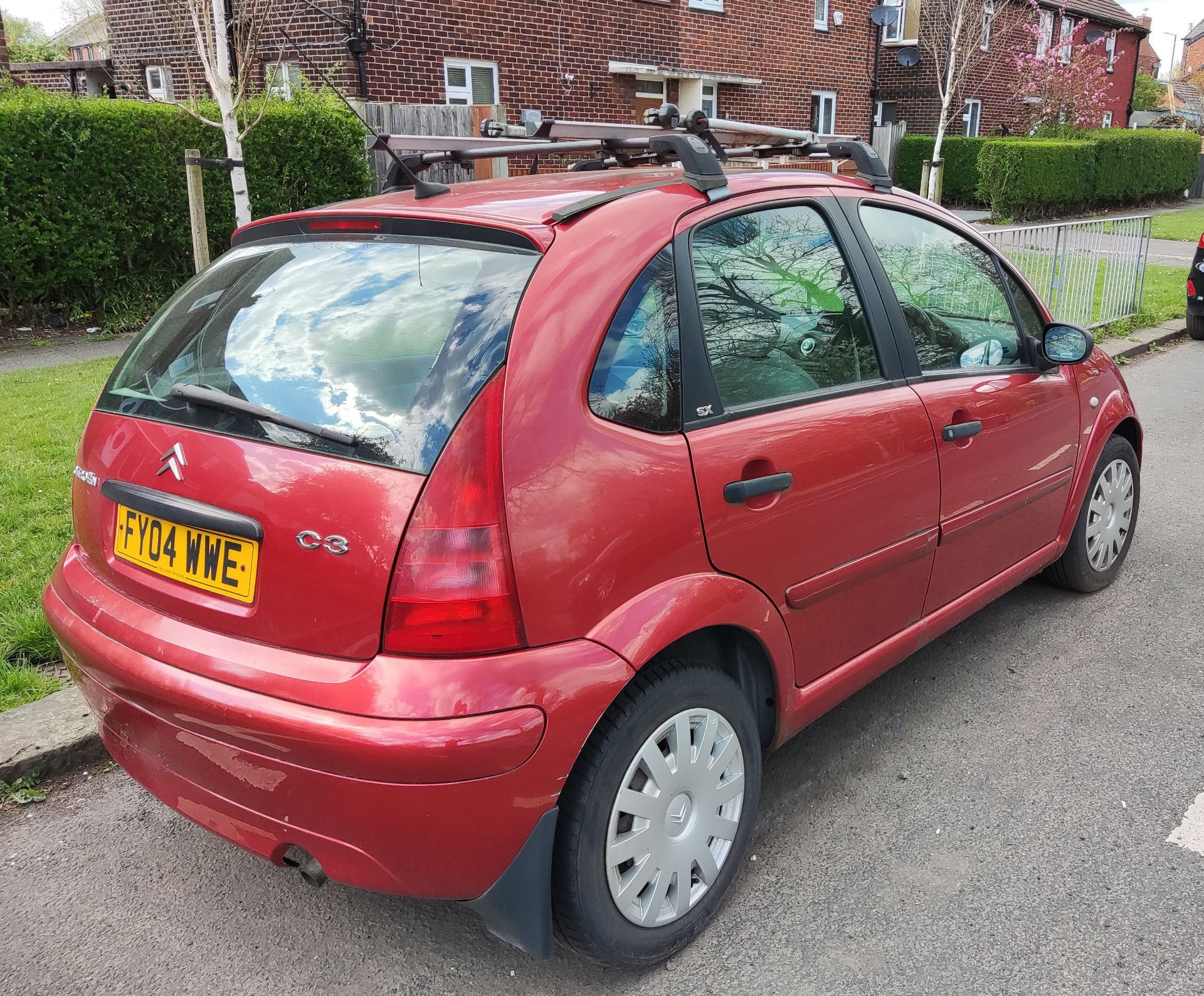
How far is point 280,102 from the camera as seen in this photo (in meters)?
11.1

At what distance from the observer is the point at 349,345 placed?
2.27m

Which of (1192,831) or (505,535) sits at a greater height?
(505,535)

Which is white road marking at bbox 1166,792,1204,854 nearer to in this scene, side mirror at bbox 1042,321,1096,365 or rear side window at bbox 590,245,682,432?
side mirror at bbox 1042,321,1096,365

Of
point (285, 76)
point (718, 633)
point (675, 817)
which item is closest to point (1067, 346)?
point (718, 633)

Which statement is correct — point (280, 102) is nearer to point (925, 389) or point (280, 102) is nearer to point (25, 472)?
point (25, 472)

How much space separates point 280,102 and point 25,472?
278 inches

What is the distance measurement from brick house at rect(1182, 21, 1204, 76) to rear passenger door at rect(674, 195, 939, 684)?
104243mm

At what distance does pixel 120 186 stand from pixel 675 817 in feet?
31.2

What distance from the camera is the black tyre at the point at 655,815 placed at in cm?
217

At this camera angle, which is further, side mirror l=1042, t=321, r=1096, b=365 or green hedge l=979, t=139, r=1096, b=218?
green hedge l=979, t=139, r=1096, b=218

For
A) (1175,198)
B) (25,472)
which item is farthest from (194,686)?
(1175,198)

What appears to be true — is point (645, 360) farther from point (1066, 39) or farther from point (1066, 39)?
point (1066, 39)

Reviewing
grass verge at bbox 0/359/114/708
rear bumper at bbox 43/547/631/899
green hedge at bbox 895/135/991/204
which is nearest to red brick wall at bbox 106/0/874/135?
green hedge at bbox 895/135/991/204

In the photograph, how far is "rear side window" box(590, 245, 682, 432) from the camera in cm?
224
